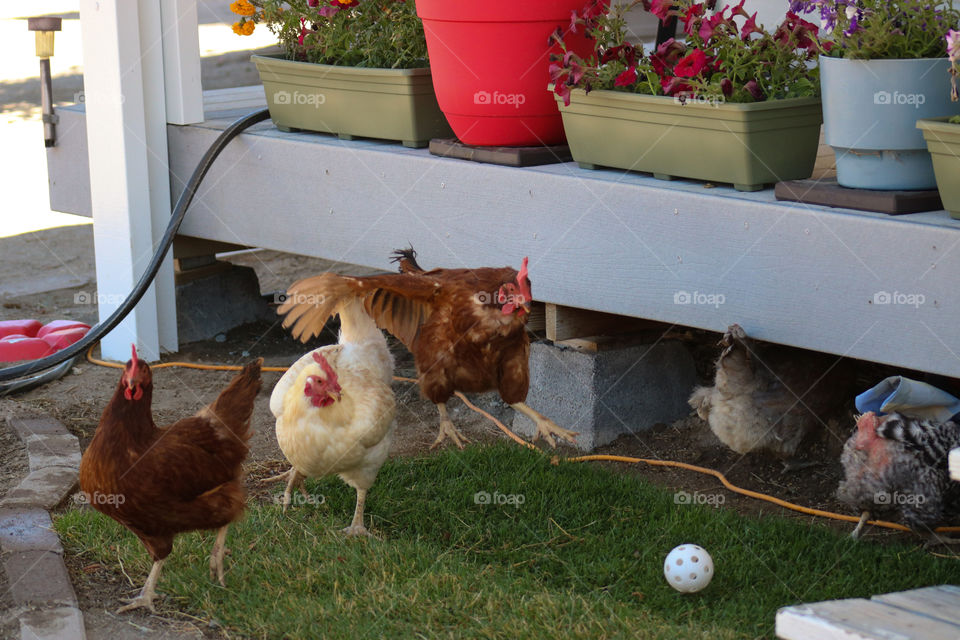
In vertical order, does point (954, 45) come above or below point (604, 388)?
above

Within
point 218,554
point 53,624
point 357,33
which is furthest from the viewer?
point 357,33

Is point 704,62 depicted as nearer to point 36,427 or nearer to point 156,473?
point 156,473

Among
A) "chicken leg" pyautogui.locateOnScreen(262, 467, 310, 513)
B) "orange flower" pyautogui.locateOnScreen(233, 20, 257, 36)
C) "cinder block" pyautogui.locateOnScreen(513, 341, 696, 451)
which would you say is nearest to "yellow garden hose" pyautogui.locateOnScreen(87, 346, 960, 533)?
"cinder block" pyautogui.locateOnScreen(513, 341, 696, 451)

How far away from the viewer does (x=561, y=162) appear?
4496 mm

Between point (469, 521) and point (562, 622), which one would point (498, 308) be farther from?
point (562, 622)

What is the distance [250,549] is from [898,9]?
8.42 feet

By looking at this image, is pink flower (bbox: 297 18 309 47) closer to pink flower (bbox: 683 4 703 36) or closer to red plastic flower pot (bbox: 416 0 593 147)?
red plastic flower pot (bbox: 416 0 593 147)

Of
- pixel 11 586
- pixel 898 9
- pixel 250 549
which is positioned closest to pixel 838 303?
pixel 898 9

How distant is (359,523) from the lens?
146 inches
